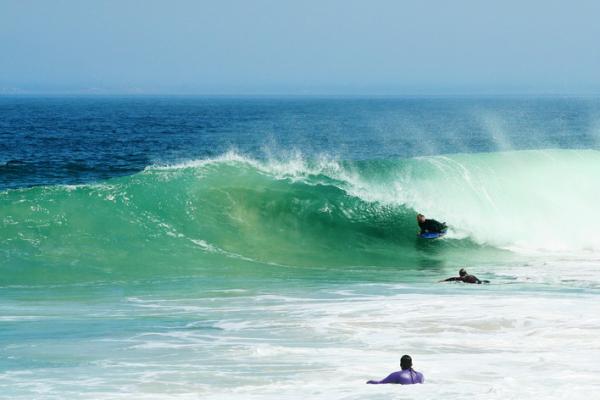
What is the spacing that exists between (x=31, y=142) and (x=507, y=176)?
117 ft

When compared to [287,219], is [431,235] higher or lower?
lower

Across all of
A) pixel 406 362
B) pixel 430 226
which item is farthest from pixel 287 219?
pixel 406 362

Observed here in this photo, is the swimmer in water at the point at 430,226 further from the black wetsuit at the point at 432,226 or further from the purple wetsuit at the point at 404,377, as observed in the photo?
the purple wetsuit at the point at 404,377

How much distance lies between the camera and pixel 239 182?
1012 inches

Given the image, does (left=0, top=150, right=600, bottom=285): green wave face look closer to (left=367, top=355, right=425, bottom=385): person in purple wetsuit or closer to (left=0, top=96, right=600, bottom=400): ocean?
(left=0, top=96, right=600, bottom=400): ocean

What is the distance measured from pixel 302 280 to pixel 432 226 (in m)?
5.53

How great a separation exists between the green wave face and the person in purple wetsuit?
8.87 metres

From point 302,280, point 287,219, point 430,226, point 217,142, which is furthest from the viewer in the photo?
point 217,142

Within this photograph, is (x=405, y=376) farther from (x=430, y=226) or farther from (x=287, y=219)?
(x=287, y=219)

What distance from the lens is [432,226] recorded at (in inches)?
902

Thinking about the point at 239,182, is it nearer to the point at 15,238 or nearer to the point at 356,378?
the point at 15,238

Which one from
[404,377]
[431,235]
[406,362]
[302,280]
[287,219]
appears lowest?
[302,280]

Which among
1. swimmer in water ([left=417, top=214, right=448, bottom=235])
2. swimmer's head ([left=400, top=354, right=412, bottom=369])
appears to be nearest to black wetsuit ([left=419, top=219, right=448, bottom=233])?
swimmer in water ([left=417, top=214, right=448, bottom=235])

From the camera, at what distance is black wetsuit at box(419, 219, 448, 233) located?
2281 centimetres
